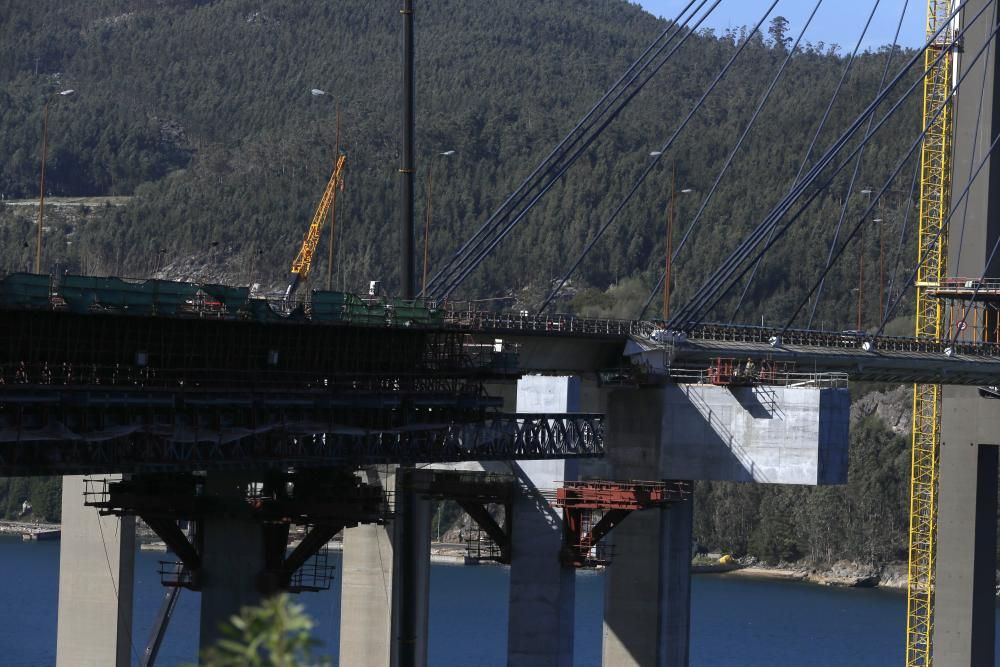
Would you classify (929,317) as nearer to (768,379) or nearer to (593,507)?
(768,379)

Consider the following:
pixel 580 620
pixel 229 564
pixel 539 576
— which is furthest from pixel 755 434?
pixel 580 620

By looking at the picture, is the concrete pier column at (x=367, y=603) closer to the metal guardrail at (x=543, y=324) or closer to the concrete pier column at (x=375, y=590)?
the concrete pier column at (x=375, y=590)

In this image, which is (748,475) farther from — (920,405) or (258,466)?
(920,405)

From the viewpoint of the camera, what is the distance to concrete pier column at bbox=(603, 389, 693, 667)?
52.1m

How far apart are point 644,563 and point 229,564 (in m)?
15.9

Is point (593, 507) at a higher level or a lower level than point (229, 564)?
higher

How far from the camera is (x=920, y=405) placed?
2911 inches

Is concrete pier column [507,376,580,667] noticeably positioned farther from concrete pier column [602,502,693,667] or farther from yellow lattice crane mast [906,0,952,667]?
yellow lattice crane mast [906,0,952,667]

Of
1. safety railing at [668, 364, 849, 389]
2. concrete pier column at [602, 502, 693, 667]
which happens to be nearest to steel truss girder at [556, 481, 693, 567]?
concrete pier column at [602, 502, 693, 667]

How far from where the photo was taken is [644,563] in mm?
52562

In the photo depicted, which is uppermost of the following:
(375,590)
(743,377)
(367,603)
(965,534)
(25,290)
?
(25,290)

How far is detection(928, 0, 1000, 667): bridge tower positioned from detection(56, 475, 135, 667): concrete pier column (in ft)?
108

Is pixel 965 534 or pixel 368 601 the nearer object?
pixel 368 601

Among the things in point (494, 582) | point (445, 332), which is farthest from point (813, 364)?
point (494, 582)
